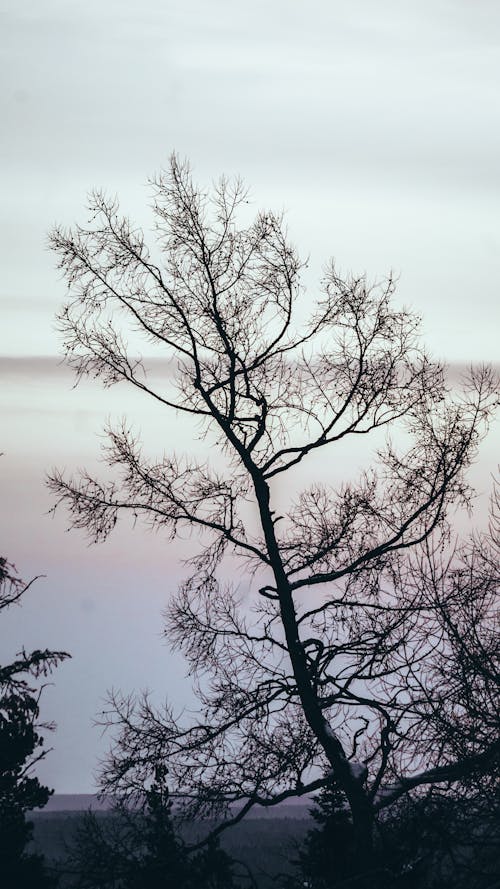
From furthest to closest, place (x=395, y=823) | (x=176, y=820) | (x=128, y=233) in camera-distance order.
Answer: (x=128, y=233), (x=176, y=820), (x=395, y=823)

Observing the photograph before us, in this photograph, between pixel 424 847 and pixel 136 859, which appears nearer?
pixel 424 847

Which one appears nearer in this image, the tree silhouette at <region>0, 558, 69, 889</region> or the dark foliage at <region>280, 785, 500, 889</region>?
the dark foliage at <region>280, 785, 500, 889</region>

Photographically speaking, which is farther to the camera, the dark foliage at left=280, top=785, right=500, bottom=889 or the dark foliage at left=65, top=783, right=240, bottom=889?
the dark foliage at left=65, top=783, right=240, bottom=889

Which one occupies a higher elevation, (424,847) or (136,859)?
(136,859)

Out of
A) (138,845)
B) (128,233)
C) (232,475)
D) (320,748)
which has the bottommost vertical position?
(138,845)

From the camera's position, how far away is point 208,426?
15859 mm

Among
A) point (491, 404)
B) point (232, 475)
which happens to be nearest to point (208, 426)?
point (232, 475)

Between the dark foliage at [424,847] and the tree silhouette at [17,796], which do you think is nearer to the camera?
the dark foliage at [424,847]

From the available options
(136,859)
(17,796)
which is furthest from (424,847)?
(17,796)

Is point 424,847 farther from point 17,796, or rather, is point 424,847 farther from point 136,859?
point 17,796

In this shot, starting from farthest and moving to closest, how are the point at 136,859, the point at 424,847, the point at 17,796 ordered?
the point at 17,796 → the point at 136,859 → the point at 424,847

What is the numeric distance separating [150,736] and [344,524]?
394 cm

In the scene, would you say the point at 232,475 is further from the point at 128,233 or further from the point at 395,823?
the point at 395,823

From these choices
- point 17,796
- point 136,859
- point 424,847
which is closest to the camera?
point 424,847
